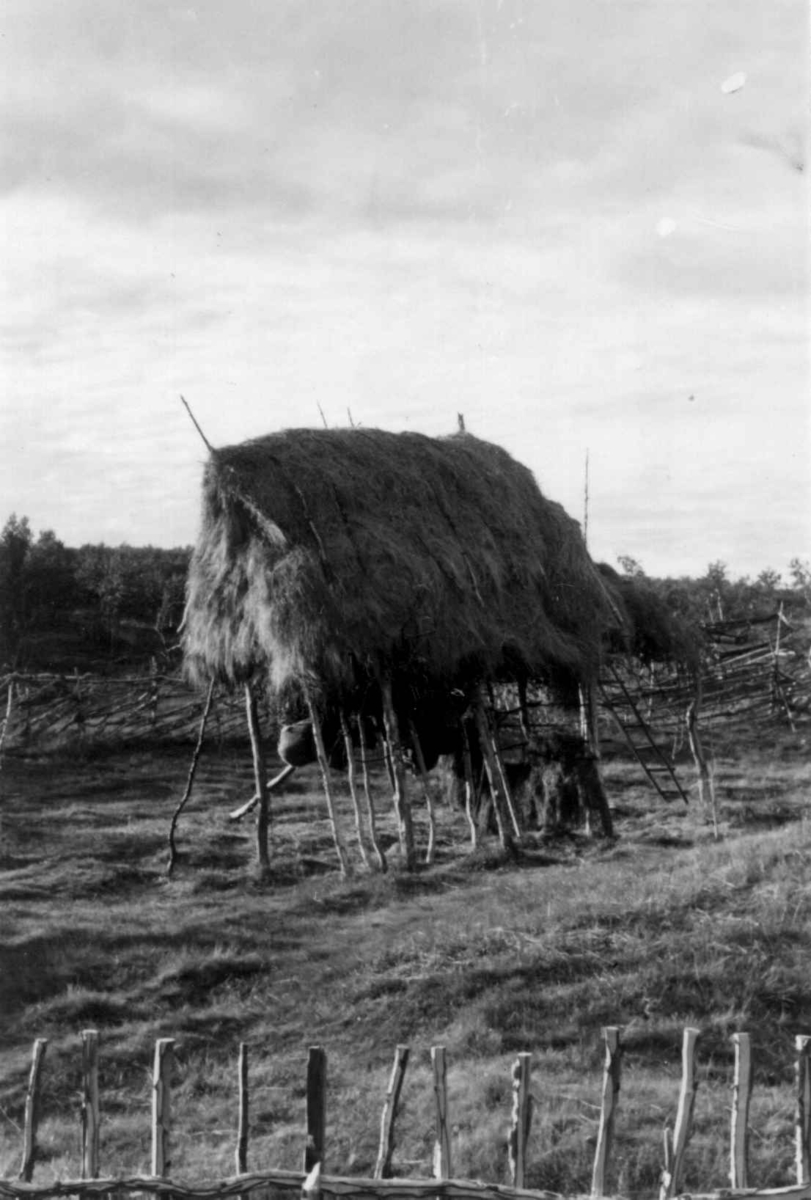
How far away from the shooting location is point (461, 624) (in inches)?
494

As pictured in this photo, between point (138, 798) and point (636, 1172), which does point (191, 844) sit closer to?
point (138, 798)

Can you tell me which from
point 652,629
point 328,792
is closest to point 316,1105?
point 328,792

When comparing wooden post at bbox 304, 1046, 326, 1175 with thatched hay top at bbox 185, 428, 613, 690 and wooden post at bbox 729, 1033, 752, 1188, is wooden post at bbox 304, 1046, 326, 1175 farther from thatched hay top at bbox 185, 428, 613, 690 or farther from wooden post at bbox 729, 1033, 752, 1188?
Result: thatched hay top at bbox 185, 428, 613, 690

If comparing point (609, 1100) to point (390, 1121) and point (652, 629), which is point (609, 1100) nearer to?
point (390, 1121)

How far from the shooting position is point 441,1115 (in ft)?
Answer: 13.0

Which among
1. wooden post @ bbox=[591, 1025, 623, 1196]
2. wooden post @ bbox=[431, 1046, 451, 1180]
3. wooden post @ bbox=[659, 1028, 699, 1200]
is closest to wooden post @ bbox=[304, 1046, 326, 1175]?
wooden post @ bbox=[431, 1046, 451, 1180]

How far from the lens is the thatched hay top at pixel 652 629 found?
15617 millimetres

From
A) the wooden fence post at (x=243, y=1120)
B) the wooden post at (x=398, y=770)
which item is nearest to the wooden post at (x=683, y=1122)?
the wooden fence post at (x=243, y=1120)

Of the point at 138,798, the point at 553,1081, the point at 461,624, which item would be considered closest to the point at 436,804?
the point at 138,798

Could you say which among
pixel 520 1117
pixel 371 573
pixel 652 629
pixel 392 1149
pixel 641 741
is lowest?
pixel 392 1149

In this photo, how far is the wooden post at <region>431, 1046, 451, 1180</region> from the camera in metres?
3.89

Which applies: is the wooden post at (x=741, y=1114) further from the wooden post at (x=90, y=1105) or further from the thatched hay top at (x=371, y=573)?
the thatched hay top at (x=371, y=573)

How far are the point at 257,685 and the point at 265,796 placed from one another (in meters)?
1.26

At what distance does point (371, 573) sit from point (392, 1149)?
27.5 ft
